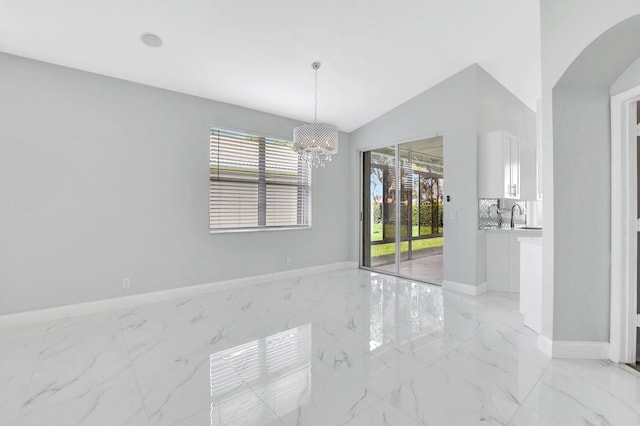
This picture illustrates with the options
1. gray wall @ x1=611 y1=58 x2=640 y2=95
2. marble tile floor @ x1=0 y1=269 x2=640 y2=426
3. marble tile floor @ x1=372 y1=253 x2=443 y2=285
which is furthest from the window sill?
gray wall @ x1=611 y1=58 x2=640 y2=95

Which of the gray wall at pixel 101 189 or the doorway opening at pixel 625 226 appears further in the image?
the gray wall at pixel 101 189

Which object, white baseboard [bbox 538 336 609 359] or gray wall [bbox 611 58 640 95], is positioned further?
white baseboard [bbox 538 336 609 359]

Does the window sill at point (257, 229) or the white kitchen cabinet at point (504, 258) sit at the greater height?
the window sill at point (257, 229)

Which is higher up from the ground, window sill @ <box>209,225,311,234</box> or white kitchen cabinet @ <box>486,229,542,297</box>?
window sill @ <box>209,225,311,234</box>

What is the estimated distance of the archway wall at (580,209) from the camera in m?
2.25

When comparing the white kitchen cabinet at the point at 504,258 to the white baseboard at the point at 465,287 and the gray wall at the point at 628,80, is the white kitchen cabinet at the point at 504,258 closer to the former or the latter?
the white baseboard at the point at 465,287

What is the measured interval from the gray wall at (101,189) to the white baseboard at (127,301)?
72 millimetres

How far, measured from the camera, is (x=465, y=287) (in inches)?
159

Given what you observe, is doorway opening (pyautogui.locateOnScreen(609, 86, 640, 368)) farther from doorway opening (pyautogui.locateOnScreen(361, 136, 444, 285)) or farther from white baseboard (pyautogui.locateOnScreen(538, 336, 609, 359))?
doorway opening (pyautogui.locateOnScreen(361, 136, 444, 285))

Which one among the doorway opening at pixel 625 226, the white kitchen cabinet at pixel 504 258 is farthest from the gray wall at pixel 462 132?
the doorway opening at pixel 625 226

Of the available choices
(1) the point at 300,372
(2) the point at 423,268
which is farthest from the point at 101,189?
(2) the point at 423,268

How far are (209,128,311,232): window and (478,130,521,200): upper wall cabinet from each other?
2.72 metres

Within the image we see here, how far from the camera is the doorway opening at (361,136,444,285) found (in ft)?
15.6

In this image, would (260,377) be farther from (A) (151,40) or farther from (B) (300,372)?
(A) (151,40)
